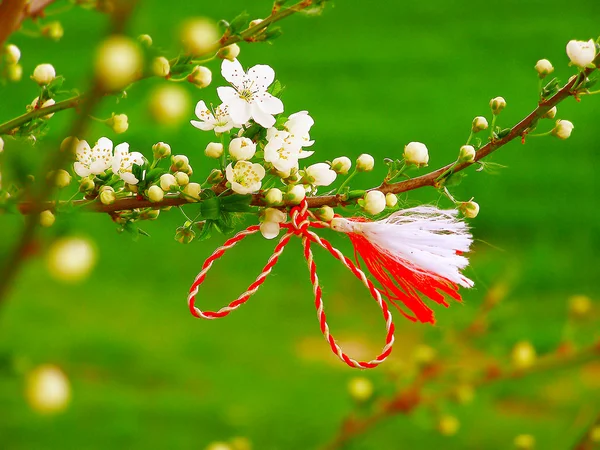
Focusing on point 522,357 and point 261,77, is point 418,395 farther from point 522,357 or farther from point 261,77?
point 261,77

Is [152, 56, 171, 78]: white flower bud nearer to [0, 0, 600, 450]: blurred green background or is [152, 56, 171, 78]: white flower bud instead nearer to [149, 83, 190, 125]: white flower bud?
[149, 83, 190, 125]: white flower bud

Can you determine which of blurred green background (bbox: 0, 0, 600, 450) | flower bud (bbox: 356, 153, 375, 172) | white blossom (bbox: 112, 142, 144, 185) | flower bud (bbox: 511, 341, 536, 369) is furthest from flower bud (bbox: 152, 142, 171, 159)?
flower bud (bbox: 511, 341, 536, 369)

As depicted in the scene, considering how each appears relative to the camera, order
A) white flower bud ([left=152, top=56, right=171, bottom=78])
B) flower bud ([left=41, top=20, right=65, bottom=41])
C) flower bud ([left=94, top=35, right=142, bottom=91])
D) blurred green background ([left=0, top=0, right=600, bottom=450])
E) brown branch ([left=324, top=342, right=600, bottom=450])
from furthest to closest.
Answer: blurred green background ([left=0, top=0, right=600, bottom=450]) < brown branch ([left=324, top=342, right=600, bottom=450]) < flower bud ([left=41, top=20, right=65, bottom=41]) < white flower bud ([left=152, top=56, right=171, bottom=78]) < flower bud ([left=94, top=35, right=142, bottom=91])

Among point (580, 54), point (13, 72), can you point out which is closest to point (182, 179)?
point (13, 72)

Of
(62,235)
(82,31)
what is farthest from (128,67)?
(82,31)

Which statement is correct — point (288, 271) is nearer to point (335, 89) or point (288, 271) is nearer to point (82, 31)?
point (335, 89)

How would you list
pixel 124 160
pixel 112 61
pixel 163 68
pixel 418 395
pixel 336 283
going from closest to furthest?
pixel 112 61
pixel 163 68
pixel 124 160
pixel 418 395
pixel 336 283
